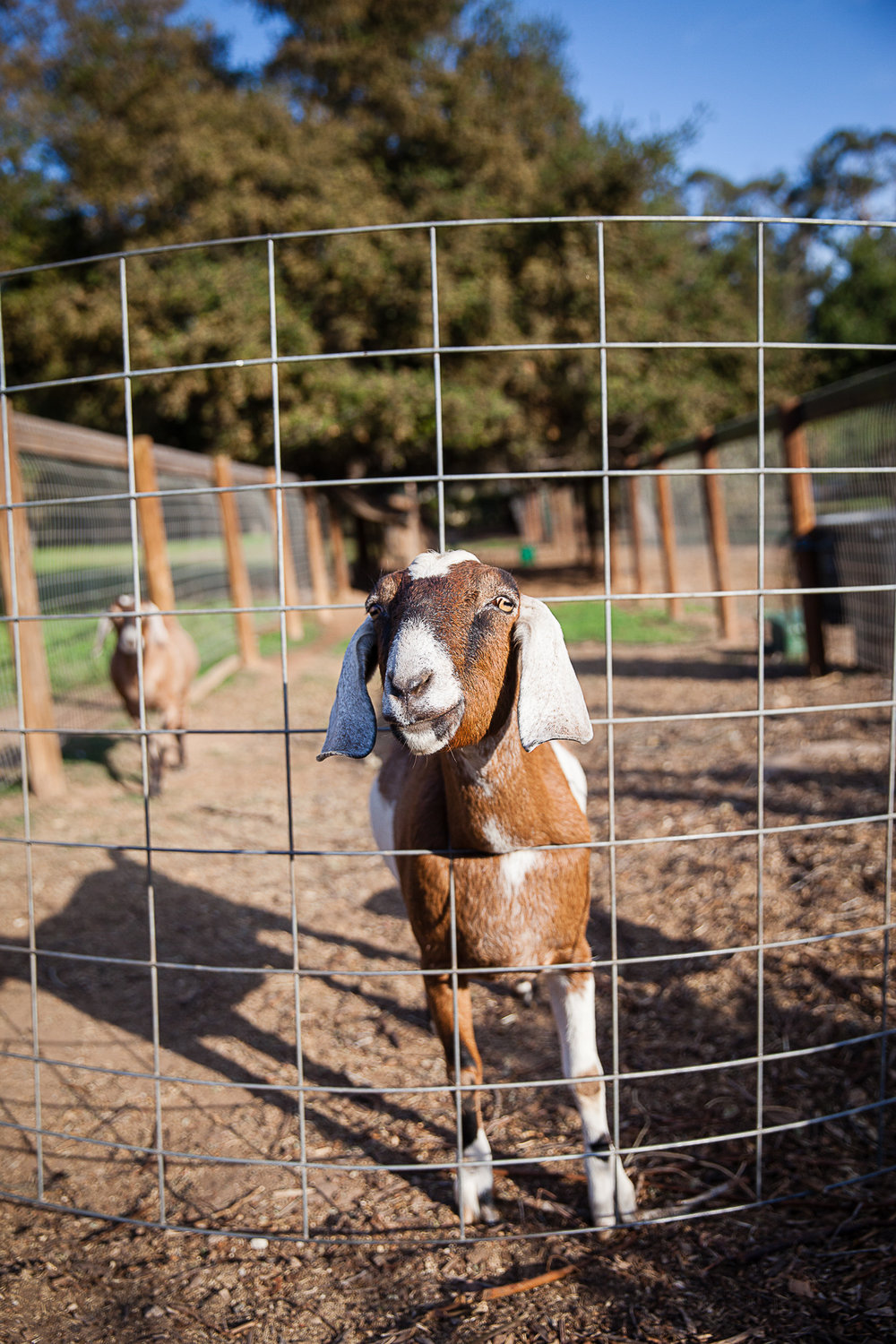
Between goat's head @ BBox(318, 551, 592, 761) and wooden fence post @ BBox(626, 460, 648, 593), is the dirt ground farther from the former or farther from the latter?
wooden fence post @ BBox(626, 460, 648, 593)

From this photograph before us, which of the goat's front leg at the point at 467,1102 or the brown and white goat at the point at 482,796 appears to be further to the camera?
the goat's front leg at the point at 467,1102

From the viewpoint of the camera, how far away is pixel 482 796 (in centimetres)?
213

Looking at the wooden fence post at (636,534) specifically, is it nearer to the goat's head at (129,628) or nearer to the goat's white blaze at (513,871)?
the goat's head at (129,628)

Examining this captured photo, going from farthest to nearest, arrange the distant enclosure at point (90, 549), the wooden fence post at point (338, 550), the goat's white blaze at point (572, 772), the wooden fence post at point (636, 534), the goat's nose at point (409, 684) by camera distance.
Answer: the wooden fence post at point (338, 550)
the wooden fence post at point (636, 534)
the distant enclosure at point (90, 549)
the goat's white blaze at point (572, 772)
the goat's nose at point (409, 684)

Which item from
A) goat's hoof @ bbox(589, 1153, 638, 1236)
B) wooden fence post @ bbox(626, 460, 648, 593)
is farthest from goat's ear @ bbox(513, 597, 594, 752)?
wooden fence post @ bbox(626, 460, 648, 593)

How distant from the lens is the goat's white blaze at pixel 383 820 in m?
2.80

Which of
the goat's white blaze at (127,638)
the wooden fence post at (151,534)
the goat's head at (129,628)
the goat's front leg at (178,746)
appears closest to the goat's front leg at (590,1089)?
the goat's head at (129,628)

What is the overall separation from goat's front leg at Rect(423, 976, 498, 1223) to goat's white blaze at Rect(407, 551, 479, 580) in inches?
44.5

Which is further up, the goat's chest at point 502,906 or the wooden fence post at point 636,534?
the wooden fence post at point 636,534

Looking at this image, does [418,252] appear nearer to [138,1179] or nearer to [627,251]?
[627,251]

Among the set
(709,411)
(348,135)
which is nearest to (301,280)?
(348,135)

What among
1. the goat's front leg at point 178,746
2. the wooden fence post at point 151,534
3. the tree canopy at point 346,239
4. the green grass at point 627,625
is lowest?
the goat's front leg at point 178,746

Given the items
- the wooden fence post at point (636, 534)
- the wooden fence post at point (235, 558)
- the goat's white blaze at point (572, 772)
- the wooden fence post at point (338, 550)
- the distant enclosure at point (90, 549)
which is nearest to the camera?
the goat's white blaze at point (572, 772)

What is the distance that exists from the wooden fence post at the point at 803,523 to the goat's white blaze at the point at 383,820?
5656mm
